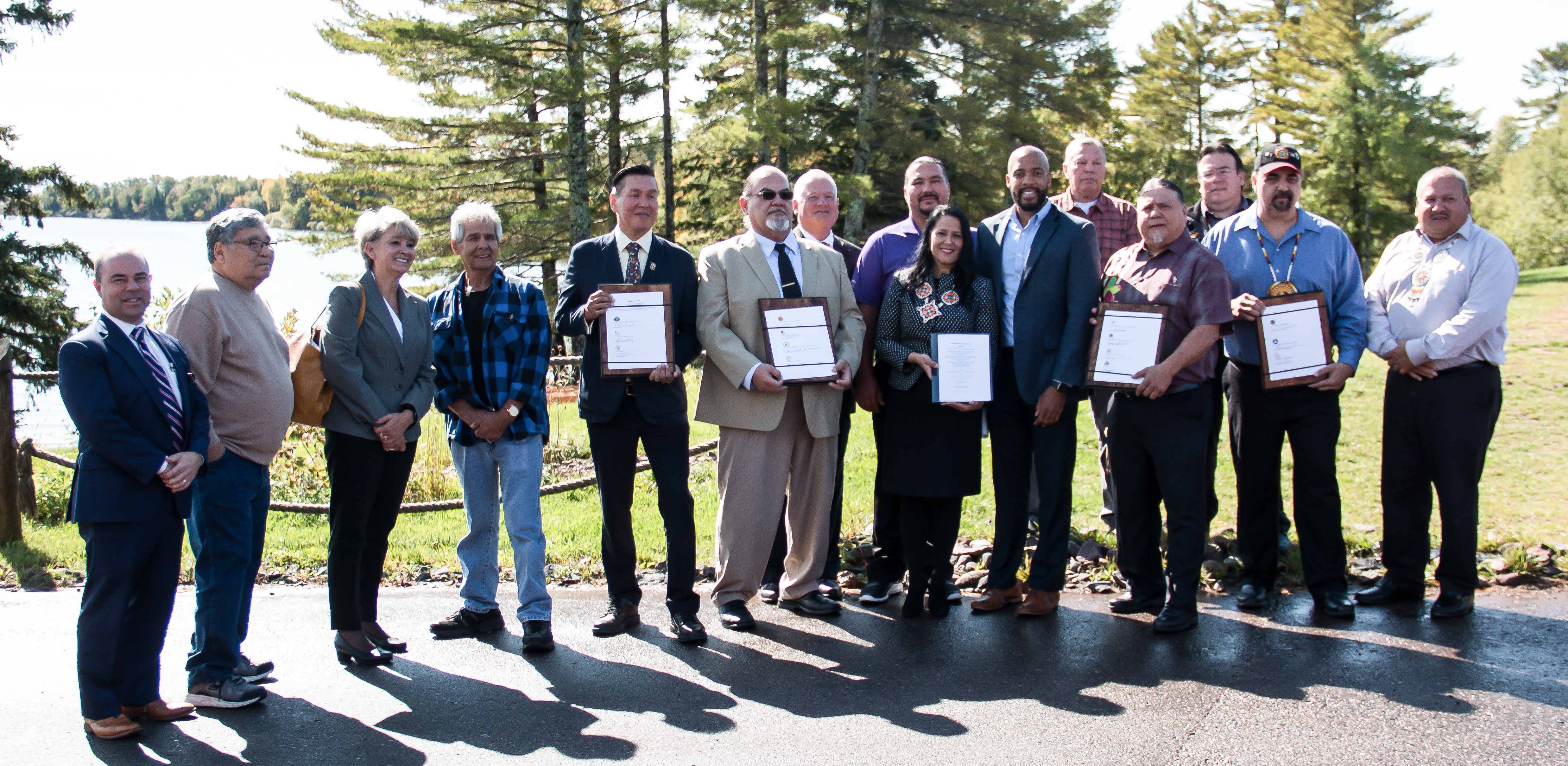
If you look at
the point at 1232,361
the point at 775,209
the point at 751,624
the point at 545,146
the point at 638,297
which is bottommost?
the point at 751,624

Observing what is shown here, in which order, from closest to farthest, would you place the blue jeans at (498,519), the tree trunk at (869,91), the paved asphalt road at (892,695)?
1. the paved asphalt road at (892,695)
2. the blue jeans at (498,519)
3. the tree trunk at (869,91)

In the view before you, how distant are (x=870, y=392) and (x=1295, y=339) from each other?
7.67 feet

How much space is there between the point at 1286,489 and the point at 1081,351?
3893mm

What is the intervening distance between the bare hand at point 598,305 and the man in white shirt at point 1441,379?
4.12 metres

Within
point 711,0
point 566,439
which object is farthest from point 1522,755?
point 711,0

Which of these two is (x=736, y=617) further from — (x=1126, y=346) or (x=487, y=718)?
(x=1126, y=346)

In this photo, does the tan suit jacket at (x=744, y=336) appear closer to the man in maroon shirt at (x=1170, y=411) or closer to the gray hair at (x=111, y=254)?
the man in maroon shirt at (x=1170, y=411)

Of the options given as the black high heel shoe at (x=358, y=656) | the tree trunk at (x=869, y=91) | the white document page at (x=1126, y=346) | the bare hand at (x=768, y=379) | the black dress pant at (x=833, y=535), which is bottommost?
the black high heel shoe at (x=358, y=656)

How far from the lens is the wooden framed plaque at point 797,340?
17.9ft

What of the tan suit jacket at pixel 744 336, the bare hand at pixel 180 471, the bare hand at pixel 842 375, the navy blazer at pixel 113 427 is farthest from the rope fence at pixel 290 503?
the navy blazer at pixel 113 427

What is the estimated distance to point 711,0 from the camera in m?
23.3

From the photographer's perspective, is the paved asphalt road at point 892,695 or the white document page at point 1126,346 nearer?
the paved asphalt road at point 892,695

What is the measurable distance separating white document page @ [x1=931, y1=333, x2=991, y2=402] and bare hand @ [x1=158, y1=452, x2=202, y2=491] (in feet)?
11.7

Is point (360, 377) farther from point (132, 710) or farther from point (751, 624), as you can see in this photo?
point (751, 624)
